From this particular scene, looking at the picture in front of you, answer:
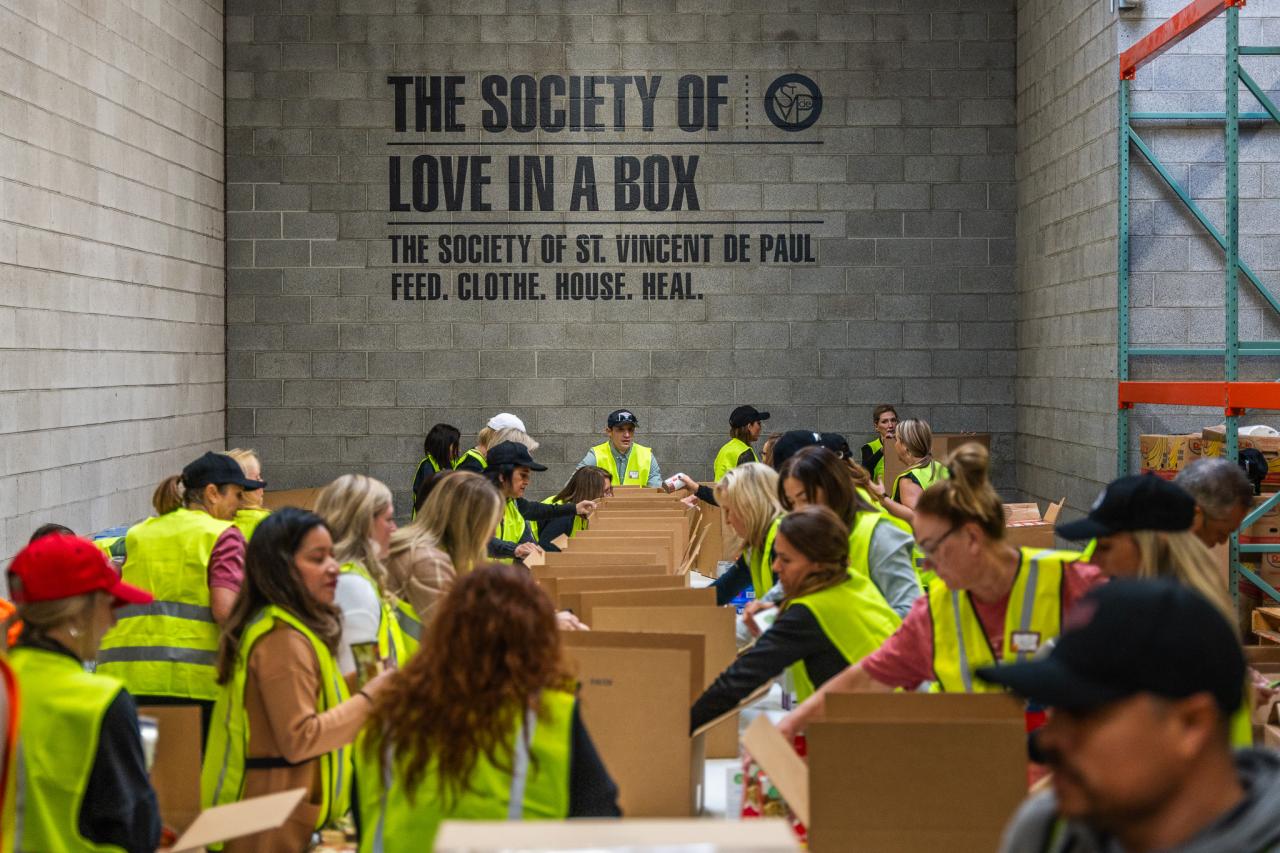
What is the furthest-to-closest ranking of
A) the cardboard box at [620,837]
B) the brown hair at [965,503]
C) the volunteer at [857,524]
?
the volunteer at [857,524] < the brown hair at [965,503] < the cardboard box at [620,837]

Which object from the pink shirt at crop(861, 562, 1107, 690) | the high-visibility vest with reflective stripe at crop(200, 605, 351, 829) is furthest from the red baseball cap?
the pink shirt at crop(861, 562, 1107, 690)

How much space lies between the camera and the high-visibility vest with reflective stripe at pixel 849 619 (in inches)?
143

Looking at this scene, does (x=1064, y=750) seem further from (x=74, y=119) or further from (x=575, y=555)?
(x=74, y=119)

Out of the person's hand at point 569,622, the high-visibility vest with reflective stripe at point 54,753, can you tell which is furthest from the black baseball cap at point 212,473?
the high-visibility vest with reflective stripe at point 54,753

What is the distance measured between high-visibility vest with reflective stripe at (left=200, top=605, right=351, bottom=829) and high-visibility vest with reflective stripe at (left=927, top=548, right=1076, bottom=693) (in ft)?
4.54

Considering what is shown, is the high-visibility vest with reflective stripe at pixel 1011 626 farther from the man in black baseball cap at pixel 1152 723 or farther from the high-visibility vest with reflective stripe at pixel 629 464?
the high-visibility vest with reflective stripe at pixel 629 464

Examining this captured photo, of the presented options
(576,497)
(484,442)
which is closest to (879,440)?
(484,442)

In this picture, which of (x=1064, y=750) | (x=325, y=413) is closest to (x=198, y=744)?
(x=1064, y=750)

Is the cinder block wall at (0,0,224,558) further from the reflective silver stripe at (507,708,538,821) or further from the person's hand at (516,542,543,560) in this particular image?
the reflective silver stripe at (507,708,538,821)

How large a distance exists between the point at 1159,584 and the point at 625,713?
1904 mm

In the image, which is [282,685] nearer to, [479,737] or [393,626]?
[393,626]

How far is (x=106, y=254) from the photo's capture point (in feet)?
32.4

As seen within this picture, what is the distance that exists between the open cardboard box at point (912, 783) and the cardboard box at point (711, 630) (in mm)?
1465

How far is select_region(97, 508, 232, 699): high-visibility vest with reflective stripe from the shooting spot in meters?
4.41
